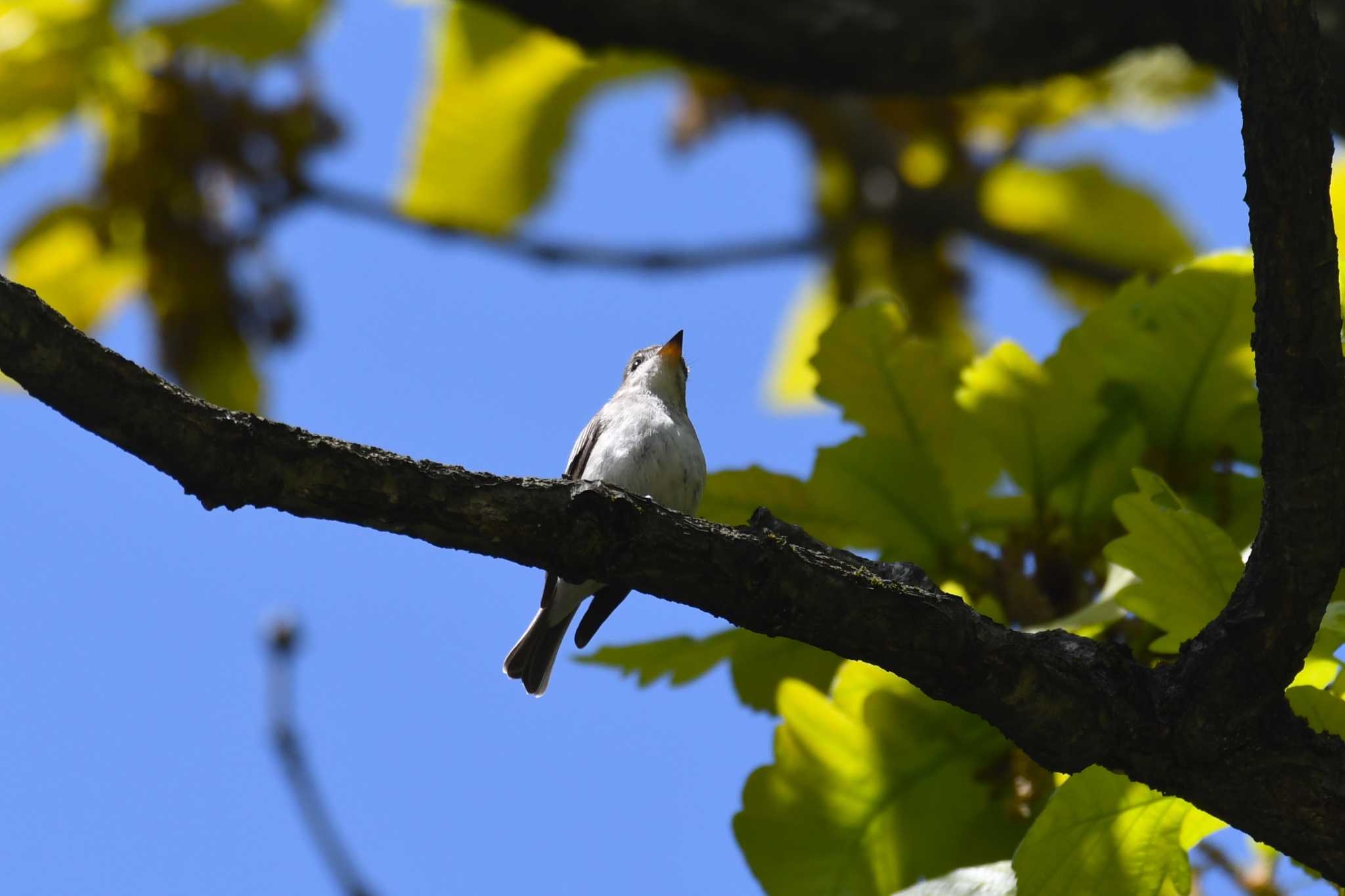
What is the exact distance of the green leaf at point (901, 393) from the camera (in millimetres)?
2398

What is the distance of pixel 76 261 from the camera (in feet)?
15.6

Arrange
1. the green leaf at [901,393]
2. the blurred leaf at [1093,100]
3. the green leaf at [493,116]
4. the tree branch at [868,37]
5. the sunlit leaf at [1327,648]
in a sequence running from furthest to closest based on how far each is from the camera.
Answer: the blurred leaf at [1093,100], the green leaf at [493,116], the tree branch at [868,37], the green leaf at [901,393], the sunlit leaf at [1327,648]

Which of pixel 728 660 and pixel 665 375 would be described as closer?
pixel 728 660

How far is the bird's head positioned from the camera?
4.59 meters

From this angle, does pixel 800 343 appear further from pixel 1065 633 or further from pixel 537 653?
pixel 1065 633

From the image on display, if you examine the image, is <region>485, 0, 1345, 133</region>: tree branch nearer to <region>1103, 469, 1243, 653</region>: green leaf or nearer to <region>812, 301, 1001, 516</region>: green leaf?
<region>812, 301, 1001, 516</region>: green leaf

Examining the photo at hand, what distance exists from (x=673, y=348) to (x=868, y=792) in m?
2.82

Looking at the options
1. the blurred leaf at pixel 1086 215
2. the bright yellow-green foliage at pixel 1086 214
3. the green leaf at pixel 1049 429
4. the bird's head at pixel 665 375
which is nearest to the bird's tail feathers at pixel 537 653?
the bird's head at pixel 665 375

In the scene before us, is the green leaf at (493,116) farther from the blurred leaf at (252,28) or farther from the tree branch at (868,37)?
the tree branch at (868,37)

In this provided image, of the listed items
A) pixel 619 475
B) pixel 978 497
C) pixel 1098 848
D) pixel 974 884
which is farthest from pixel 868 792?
pixel 619 475

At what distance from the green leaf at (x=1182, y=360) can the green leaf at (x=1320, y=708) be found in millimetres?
576

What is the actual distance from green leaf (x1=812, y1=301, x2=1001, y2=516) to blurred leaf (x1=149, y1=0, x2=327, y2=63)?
270 centimetres

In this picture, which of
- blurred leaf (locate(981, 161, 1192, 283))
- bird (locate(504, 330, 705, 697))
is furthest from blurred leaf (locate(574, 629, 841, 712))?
blurred leaf (locate(981, 161, 1192, 283))

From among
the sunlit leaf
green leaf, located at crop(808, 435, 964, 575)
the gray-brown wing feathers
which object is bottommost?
the sunlit leaf
